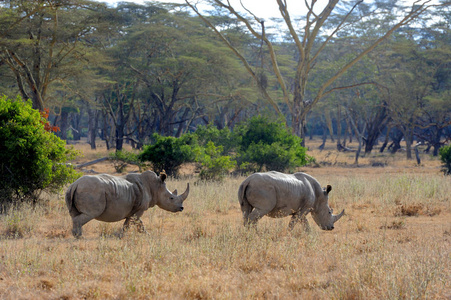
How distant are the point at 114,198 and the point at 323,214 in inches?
117

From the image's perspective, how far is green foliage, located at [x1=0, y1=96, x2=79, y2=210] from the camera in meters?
9.38

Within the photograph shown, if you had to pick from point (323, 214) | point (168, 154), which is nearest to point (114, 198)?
point (323, 214)

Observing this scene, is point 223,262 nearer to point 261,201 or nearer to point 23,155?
point 261,201

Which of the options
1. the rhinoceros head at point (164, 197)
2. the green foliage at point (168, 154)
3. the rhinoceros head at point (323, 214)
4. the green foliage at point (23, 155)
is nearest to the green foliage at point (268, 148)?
the green foliage at point (168, 154)

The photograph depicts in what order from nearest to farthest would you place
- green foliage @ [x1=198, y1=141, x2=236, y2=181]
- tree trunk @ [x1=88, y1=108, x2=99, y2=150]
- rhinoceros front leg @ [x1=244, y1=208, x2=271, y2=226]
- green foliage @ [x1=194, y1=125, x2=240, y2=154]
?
rhinoceros front leg @ [x1=244, y1=208, x2=271, y2=226] < green foliage @ [x1=198, y1=141, x2=236, y2=181] < green foliage @ [x1=194, y1=125, x2=240, y2=154] < tree trunk @ [x1=88, y1=108, x2=99, y2=150]

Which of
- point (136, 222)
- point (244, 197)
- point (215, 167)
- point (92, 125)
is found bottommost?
point (92, 125)

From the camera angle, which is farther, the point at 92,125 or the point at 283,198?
the point at 92,125

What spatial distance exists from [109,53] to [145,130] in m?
8.51

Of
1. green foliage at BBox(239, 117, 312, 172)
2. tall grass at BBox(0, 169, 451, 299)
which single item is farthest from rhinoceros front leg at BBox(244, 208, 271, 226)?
green foliage at BBox(239, 117, 312, 172)

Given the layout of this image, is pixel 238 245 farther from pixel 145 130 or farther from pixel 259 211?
pixel 145 130

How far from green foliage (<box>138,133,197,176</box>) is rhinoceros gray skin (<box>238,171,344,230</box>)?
29.8ft

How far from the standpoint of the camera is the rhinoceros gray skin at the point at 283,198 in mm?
7246

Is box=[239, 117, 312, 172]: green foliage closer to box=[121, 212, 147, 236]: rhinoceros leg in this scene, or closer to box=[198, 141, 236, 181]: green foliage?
box=[198, 141, 236, 181]: green foliage

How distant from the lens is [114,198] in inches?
277
